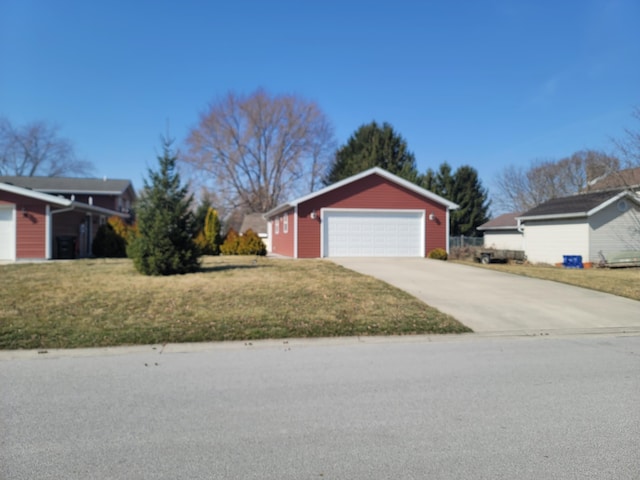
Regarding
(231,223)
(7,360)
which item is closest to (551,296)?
(7,360)

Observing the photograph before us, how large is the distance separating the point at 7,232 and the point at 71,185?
16.2 metres

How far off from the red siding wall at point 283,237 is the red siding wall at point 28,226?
37.1ft

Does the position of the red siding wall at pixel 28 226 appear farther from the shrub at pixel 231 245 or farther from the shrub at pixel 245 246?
the shrub at pixel 245 246

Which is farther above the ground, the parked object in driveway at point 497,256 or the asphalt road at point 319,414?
the parked object in driveway at point 497,256

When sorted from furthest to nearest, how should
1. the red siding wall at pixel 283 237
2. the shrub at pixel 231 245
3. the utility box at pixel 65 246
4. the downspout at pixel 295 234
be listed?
the shrub at pixel 231 245 → the red siding wall at pixel 283 237 → the downspout at pixel 295 234 → the utility box at pixel 65 246

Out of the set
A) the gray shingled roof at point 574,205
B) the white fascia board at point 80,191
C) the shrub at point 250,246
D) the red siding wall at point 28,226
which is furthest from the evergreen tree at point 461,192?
the red siding wall at point 28,226

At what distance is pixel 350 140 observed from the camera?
46531 millimetres

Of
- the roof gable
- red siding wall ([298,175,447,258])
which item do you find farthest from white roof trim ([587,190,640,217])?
red siding wall ([298,175,447,258])

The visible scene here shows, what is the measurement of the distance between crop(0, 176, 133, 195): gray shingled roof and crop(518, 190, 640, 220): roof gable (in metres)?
30.1

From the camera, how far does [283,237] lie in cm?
2636

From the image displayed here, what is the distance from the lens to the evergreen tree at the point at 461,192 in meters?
40.9

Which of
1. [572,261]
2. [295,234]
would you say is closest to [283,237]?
[295,234]

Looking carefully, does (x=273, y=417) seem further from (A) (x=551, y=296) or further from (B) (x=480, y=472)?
(A) (x=551, y=296)

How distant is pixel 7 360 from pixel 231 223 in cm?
4532
